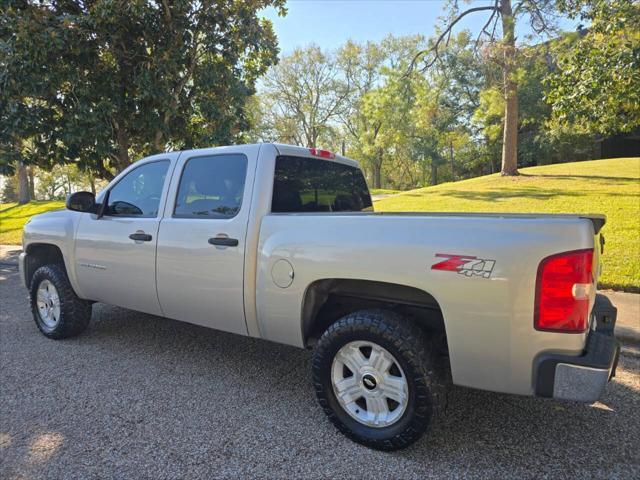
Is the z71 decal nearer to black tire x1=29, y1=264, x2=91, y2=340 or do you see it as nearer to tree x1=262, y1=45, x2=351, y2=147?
black tire x1=29, y1=264, x2=91, y2=340

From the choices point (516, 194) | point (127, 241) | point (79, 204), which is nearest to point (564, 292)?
point (127, 241)

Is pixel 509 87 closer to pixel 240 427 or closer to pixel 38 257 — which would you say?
pixel 38 257

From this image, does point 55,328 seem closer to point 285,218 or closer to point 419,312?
point 285,218

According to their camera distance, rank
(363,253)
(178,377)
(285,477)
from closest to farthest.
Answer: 1. (285,477)
2. (363,253)
3. (178,377)

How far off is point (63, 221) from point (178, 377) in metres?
2.14

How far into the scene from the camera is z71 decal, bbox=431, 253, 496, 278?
85.8 inches

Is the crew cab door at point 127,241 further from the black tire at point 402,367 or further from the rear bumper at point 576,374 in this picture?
the rear bumper at point 576,374

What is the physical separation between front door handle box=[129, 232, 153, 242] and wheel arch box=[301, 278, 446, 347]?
1616mm

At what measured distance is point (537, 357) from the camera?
214cm

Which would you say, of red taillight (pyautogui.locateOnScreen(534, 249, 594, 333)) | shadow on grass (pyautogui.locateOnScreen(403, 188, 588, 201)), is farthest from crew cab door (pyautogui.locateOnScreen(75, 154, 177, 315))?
shadow on grass (pyautogui.locateOnScreen(403, 188, 588, 201))

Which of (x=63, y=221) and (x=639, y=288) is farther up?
(x=63, y=221)

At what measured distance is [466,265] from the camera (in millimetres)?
2230

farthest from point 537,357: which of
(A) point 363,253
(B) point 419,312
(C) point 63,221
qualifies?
(C) point 63,221

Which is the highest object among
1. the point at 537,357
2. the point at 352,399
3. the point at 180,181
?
the point at 180,181
